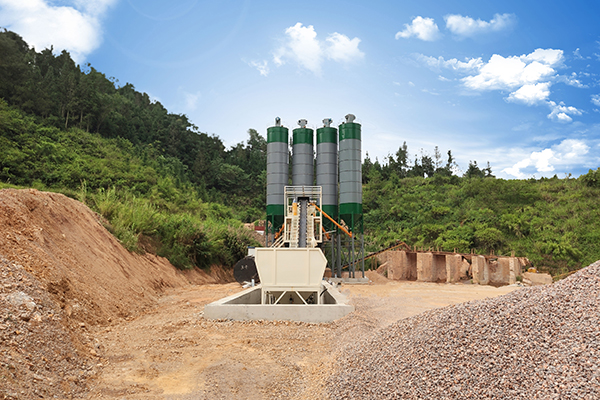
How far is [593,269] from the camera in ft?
18.8

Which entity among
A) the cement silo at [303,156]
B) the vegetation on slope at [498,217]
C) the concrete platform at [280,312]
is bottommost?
the concrete platform at [280,312]

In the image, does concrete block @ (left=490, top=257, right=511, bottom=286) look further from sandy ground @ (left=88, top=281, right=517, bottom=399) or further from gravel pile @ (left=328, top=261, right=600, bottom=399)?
gravel pile @ (left=328, top=261, right=600, bottom=399)

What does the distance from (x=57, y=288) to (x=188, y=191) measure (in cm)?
3699

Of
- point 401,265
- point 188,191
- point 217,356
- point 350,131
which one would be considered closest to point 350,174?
point 350,131

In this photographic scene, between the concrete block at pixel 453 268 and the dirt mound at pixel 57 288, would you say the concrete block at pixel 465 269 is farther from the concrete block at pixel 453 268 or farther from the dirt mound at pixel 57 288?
the dirt mound at pixel 57 288

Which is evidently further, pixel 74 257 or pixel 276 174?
pixel 276 174

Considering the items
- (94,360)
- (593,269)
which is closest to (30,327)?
(94,360)

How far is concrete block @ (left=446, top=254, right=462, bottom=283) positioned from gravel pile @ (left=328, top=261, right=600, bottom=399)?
59.5 feet

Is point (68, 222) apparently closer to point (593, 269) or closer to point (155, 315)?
point (155, 315)

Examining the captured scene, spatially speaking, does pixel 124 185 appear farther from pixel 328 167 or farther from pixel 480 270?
pixel 480 270

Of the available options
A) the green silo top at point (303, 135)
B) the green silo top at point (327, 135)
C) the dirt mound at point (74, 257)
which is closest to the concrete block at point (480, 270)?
the green silo top at point (327, 135)

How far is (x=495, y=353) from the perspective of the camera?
424 centimetres

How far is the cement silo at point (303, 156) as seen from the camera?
83.6 feet

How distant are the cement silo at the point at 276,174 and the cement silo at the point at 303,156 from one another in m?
0.64
